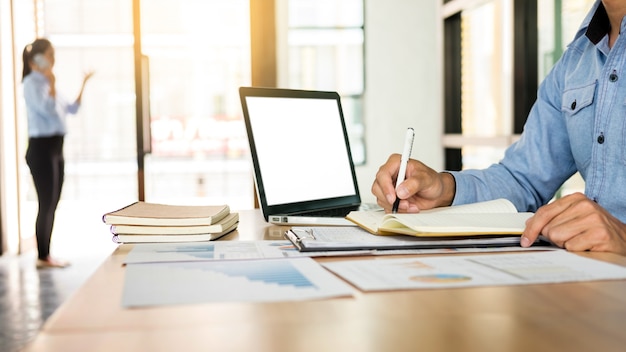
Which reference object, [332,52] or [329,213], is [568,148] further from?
[332,52]

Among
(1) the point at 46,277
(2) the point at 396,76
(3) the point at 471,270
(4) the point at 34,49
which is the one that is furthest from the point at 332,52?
(3) the point at 471,270

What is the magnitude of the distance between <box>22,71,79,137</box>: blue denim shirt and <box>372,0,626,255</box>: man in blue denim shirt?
3855 mm

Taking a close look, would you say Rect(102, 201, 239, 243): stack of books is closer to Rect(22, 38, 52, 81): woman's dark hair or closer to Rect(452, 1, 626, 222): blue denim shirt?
Rect(452, 1, 626, 222): blue denim shirt

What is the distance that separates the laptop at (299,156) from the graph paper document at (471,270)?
1.64 ft

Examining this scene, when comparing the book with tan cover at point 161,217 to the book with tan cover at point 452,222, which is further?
the book with tan cover at point 161,217

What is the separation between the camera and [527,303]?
0.60 metres

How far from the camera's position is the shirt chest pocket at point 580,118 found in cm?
142

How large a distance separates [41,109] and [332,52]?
2030mm

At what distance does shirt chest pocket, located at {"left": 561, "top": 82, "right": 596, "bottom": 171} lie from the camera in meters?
1.42

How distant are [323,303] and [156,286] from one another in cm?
18

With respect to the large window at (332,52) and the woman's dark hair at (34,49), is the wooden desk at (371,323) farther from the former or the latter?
the woman's dark hair at (34,49)

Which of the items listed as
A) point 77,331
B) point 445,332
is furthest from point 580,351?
point 77,331

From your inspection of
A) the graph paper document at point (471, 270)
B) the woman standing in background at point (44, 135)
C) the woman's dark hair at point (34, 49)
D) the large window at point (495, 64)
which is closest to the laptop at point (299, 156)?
the graph paper document at point (471, 270)

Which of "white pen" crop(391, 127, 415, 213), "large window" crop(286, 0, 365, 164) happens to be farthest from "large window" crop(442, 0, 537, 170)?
"white pen" crop(391, 127, 415, 213)
